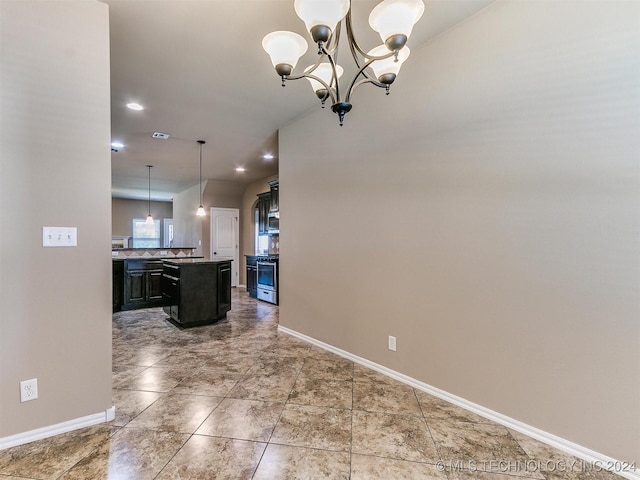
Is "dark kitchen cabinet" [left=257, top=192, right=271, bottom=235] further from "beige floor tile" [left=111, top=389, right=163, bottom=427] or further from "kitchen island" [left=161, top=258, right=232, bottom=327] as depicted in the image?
"beige floor tile" [left=111, top=389, right=163, bottom=427]

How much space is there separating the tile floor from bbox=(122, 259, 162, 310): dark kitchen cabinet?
298 cm

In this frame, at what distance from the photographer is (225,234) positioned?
806 centimetres

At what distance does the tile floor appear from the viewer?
1.57 m

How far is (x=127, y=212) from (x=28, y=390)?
11024 mm

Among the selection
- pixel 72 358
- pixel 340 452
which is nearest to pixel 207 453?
pixel 340 452

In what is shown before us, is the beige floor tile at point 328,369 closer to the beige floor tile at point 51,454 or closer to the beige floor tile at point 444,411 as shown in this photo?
the beige floor tile at point 444,411

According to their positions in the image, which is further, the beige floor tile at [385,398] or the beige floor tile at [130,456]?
the beige floor tile at [385,398]

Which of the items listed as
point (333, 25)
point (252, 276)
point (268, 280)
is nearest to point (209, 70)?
point (333, 25)

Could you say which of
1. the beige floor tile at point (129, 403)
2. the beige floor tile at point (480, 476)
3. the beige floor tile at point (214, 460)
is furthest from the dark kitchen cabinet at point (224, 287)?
the beige floor tile at point (480, 476)

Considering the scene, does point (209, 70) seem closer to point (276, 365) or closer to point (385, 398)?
point (276, 365)

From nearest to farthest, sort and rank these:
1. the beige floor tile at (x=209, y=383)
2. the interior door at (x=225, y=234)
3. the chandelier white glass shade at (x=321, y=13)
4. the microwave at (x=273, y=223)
A: 1. the chandelier white glass shade at (x=321, y=13)
2. the beige floor tile at (x=209, y=383)
3. the microwave at (x=273, y=223)
4. the interior door at (x=225, y=234)

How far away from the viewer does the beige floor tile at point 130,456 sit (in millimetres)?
1530

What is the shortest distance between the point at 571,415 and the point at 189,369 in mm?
2929

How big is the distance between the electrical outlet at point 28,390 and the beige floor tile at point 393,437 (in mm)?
1923
